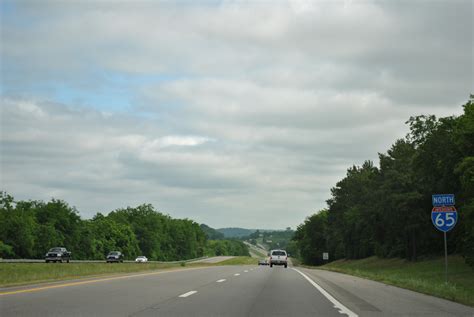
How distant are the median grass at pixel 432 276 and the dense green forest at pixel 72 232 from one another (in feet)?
164

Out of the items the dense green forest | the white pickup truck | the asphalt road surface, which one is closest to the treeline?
the white pickup truck

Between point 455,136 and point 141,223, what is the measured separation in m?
130

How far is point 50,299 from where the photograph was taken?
14.5 m

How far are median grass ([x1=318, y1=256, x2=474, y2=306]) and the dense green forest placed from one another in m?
50.0

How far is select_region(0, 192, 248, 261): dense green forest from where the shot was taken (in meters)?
88.9

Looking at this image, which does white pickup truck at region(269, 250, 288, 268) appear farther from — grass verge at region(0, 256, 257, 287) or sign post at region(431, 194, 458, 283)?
sign post at region(431, 194, 458, 283)

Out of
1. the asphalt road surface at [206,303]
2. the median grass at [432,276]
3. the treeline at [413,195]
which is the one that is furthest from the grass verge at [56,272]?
the treeline at [413,195]

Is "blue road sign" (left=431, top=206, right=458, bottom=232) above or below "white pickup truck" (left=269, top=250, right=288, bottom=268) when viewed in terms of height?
above

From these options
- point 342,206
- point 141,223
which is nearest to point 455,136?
point 342,206

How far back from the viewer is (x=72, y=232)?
362 ft

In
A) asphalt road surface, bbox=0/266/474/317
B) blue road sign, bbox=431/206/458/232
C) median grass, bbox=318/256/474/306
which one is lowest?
median grass, bbox=318/256/474/306

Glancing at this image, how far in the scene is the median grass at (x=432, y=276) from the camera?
1923 cm

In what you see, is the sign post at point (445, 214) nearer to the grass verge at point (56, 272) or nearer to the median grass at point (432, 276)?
the median grass at point (432, 276)

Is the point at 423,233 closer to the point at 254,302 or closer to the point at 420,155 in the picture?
the point at 420,155
